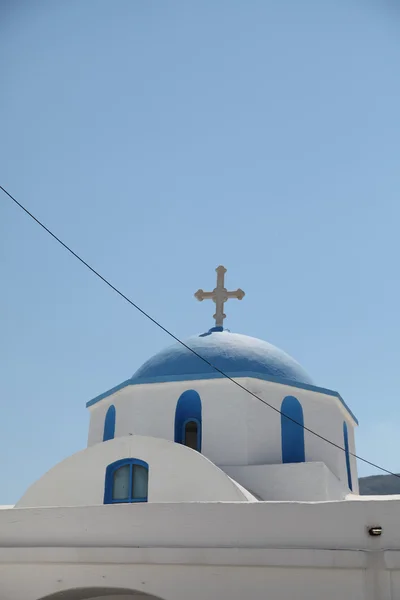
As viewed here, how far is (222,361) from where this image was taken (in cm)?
1104

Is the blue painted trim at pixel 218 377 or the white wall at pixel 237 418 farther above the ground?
the blue painted trim at pixel 218 377

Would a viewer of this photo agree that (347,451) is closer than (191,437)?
No

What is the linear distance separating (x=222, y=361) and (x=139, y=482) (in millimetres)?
2949

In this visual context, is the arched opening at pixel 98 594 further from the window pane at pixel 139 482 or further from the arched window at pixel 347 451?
the arched window at pixel 347 451

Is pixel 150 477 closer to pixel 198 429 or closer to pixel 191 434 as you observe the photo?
pixel 198 429

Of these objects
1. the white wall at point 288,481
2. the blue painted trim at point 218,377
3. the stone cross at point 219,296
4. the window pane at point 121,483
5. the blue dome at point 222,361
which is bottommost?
the window pane at point 121,483

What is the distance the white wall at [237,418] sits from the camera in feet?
34.1

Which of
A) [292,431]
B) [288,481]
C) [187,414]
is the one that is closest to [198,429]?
[187,414]

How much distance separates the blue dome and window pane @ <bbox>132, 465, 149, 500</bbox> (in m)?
2.43

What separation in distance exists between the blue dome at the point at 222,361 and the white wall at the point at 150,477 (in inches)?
93.3

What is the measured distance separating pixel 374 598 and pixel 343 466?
5.48 metres

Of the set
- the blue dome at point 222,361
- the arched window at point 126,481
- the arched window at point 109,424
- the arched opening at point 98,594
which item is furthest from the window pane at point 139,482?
the arched window at point 109,424

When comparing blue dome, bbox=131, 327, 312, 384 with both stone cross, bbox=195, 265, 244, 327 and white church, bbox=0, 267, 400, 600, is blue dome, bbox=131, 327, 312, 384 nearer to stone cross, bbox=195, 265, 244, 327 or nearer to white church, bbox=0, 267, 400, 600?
white church, bbox=0, 267, 400, 600

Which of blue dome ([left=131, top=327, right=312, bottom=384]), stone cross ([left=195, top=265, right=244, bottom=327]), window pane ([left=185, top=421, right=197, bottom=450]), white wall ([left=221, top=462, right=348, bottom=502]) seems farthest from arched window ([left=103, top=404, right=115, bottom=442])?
stone cross ([left=195, top=265, right=244, bottom=327])
